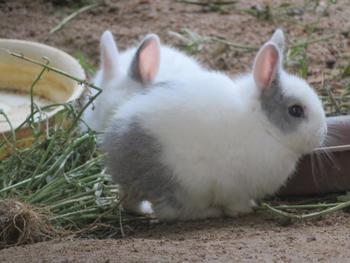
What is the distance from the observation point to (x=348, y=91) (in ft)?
16.9

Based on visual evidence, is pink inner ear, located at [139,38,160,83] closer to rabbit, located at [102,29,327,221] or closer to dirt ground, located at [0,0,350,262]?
rabbit, located at [102,29,327,221]

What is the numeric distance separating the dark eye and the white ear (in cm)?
14

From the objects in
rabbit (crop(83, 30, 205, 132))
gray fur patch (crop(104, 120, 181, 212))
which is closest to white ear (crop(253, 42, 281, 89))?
gray fur patch (crop(104, 120, 181, 212))

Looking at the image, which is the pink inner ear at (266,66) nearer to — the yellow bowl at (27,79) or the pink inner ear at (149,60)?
the pink inner ear at (149,60)

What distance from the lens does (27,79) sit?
18.2 ft

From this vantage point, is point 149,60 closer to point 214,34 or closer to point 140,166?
point 140,166

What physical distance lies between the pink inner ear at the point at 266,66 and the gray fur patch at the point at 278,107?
0.03 meters

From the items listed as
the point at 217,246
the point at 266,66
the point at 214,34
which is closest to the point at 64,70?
the point at 214,34

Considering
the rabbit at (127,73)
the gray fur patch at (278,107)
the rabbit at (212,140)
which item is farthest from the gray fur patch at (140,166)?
the rabbit at (127,73)

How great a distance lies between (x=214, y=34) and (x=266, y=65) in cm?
246

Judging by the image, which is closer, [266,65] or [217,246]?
[217,246]

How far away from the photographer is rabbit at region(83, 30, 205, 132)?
4.61 m

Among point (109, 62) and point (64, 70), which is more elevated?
point (109, 62)

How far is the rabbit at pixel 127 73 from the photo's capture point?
15.1ft
